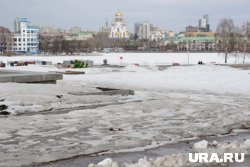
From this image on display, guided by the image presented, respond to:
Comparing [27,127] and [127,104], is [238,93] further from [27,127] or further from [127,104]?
[27,127]

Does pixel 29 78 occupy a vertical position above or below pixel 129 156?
above

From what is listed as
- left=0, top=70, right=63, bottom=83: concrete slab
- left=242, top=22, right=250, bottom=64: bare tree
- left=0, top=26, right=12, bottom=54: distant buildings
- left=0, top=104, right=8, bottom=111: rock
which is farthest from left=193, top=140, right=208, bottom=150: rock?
left=0, top=26, right=12, bottom=54: distant buildings

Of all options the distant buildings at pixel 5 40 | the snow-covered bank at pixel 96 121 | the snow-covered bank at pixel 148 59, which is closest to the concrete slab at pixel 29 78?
the snow-covered bank at pixel 96 121

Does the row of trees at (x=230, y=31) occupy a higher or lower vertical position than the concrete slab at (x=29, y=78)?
higher

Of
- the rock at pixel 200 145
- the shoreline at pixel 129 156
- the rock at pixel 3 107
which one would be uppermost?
the rock at pixel 3 107

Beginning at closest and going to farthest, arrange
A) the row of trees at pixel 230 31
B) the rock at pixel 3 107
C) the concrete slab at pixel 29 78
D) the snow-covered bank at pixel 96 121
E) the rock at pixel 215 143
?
the snow-covered bank at pixel 96 121, the rock at pixel 215 143, the rock at pixel 3 107, the concrete slab at pixel 29 78, the row of trees at pixel 230 31

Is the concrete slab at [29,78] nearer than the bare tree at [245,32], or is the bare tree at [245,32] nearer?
the concrete slab at [29,78]

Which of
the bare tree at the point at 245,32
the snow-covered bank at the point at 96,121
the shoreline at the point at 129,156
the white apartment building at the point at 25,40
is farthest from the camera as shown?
the white apartment building at the point at 25,40

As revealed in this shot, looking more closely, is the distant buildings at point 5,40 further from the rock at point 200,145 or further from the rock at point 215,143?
the rock at point 200,145

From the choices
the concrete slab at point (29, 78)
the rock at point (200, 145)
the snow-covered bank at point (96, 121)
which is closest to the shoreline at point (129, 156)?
the rock at point (200, 145)

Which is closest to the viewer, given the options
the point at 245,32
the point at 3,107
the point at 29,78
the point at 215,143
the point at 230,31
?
the point at 215,143

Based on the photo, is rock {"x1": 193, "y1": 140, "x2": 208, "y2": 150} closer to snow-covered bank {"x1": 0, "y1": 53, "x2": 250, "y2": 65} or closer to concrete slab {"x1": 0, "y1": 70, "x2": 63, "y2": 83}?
concrete slab {"x1": 0, "y1": 70, "x2": 63, "y2": 83}

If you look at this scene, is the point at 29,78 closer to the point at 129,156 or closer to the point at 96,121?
the point at 96,121

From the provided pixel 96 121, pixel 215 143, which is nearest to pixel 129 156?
pixel 215 143
